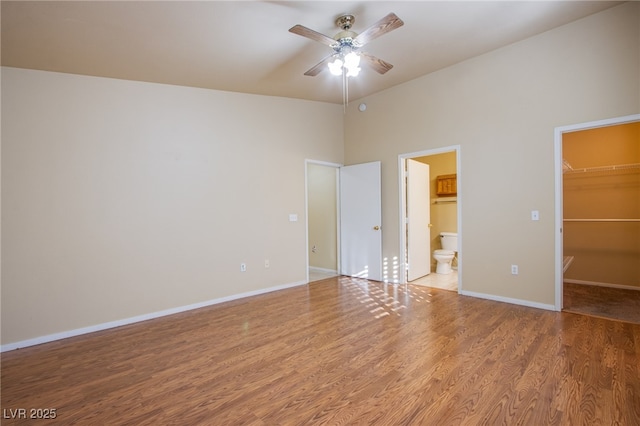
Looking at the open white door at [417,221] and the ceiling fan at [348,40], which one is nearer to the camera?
the ceiling fan at [348,40]

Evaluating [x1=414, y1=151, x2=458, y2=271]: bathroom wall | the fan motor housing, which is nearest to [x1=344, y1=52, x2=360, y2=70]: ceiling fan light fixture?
the fan motor housing

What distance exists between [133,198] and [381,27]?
3023mm

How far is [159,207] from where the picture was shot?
355 centimetres

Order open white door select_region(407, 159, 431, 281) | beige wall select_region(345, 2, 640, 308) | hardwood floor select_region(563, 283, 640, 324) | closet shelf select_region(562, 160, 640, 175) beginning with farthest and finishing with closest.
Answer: open white door select_region(407, 159, 431, 281) → closet shelf select_region(562, 160, 640, 175) → hardwood floor select_region(563, 283, 640, 324) → beige wall select_region(345, 2, 640, 308)

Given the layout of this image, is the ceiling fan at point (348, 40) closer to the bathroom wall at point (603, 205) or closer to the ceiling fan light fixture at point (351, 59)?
the ceiling fan light fixture at point (351, 59)

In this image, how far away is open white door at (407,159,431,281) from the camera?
4793 millimetres

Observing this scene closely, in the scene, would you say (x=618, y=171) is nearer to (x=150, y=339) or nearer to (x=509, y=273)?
(x=509, y=273)

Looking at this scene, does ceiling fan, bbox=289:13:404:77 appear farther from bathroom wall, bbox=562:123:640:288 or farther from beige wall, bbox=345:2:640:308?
bathroom wall, bbox=562:123:640:288

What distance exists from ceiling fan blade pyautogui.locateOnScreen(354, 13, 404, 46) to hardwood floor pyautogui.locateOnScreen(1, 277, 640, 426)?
2602mm

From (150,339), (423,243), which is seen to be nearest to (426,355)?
(150,339)

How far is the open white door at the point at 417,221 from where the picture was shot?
4793 mm

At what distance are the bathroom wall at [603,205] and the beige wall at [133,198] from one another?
13.9ft

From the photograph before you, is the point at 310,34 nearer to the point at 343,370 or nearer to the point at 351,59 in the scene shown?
the point at 351,59

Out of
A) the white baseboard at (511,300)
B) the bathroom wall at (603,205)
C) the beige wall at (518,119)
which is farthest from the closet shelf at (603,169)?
the white baseboard at (511,300)
